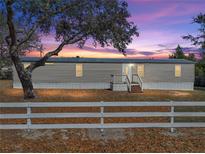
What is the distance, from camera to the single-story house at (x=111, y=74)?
3803 centimetres

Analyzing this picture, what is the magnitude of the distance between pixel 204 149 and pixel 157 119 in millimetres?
5790

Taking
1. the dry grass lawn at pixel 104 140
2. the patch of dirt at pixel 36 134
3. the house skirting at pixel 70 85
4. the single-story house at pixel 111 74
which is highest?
the single-story house at pixel 111 74

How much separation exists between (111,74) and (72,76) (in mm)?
4854

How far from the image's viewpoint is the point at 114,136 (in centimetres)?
1087

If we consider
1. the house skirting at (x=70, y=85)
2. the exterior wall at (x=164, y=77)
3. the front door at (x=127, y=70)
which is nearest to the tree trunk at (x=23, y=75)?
the house skirting at (x=70, y=85)

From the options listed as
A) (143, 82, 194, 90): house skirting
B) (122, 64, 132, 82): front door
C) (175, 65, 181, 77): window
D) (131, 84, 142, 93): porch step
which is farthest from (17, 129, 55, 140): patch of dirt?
(175, 65, 181, 77): window

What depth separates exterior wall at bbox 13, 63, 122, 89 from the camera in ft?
125

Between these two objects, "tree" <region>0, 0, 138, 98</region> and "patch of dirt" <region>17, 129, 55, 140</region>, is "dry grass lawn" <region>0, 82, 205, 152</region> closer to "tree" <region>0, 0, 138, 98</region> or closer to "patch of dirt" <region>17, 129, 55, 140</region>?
"patch of dirt" <region>17, 129, 55, 140</region>

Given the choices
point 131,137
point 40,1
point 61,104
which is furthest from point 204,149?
point 40,1

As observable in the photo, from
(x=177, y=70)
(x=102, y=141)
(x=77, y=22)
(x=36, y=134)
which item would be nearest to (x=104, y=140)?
(x=102, y=141)

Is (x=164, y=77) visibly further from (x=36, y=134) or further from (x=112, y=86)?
(x=36, y=134)

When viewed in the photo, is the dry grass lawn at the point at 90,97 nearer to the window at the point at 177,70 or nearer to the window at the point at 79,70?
the window at the point at 79,70

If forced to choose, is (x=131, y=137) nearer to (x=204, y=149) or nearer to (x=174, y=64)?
(x=204, y=149)

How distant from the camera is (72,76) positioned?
3838 centimetres
